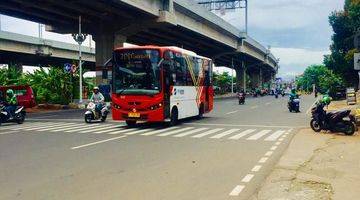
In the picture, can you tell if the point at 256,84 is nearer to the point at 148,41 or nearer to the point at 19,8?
the point at 148,41

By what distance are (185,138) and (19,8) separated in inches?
1077

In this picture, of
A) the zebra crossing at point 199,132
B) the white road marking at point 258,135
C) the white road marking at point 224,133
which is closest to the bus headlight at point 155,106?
the zebra crossing at point 199,132

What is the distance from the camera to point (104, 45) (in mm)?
45281

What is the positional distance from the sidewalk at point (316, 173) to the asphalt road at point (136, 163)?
32 centimetres

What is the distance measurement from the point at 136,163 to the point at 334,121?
9447 mm

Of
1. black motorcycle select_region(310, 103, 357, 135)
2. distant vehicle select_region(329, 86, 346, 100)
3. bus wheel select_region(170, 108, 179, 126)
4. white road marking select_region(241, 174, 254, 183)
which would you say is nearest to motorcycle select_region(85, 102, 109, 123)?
bus wheel select_region(170, 108, 179, 126)

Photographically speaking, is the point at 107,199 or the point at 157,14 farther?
the point at 157,14

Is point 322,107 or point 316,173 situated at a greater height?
point 322,107

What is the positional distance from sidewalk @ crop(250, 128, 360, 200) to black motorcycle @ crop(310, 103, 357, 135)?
6.64 ft

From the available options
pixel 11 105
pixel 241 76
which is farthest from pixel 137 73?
pixel 241 76

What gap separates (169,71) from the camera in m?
20.1

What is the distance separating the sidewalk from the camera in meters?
7.75

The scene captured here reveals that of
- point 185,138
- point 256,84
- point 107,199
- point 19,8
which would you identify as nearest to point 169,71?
point 185,138

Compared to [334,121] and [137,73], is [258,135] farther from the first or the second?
[137,73]
